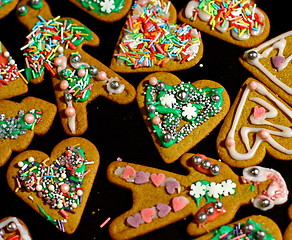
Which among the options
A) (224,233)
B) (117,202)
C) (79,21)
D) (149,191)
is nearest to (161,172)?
(149,191)

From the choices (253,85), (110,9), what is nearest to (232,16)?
(253,85)

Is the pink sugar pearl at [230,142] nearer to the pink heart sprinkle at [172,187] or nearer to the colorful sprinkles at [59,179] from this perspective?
the pink heart sprinkle at [172,187]

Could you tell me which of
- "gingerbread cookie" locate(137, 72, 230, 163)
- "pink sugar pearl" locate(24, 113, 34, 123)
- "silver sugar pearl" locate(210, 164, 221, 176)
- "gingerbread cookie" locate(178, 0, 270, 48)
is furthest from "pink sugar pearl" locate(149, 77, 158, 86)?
"pink sugar pearl" locate(24, 113, 34, 123)

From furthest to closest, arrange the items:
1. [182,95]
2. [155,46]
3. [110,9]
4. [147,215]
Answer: [110,9], [155,46], [182,95], [147,215]

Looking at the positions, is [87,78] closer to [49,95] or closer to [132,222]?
[49,95]

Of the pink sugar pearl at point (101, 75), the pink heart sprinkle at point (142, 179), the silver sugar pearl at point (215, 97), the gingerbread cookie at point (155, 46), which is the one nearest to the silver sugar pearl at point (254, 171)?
the silver sugar pearl at point (215, 97)

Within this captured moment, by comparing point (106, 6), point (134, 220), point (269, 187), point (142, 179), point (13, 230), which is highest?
point (106, 6)

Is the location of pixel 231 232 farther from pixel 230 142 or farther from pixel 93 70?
pixel 93 70
